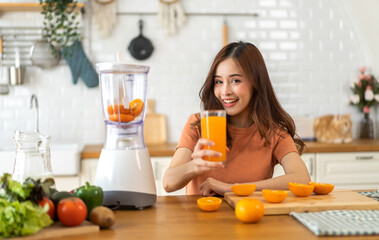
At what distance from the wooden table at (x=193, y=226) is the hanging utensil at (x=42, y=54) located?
2523 mm

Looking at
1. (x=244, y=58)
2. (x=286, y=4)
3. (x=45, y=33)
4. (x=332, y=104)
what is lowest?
(x=332, y=104)

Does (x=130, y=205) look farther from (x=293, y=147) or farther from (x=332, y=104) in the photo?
(x=332, y=104)

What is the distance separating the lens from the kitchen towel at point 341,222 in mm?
1245

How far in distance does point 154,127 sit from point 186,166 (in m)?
2.14

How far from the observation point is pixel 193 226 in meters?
1.35

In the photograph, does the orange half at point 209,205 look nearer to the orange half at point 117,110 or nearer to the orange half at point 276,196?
the orange half at point 276,196

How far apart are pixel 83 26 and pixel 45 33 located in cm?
32

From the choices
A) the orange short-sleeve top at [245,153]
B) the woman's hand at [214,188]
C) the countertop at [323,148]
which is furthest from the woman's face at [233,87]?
the countertop at [323,148]

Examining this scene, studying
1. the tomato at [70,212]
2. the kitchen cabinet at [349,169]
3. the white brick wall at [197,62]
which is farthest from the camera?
the white brick wall at [197,62]

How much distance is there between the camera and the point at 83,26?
153 inches

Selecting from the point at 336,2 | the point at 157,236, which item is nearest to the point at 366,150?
the point at 336,2

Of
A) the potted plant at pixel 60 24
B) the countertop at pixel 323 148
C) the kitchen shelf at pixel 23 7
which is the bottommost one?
the countertop at pixel 323 148

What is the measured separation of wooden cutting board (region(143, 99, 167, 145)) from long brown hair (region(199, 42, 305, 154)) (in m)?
1.74

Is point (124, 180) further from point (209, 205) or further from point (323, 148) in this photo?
point (323, 148)
